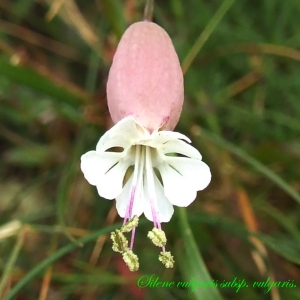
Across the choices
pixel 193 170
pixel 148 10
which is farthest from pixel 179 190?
pixel 148 10

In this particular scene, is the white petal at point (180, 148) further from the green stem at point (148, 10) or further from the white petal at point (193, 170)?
the green stem at point (148, 10)

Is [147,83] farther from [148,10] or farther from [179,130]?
[179,130]

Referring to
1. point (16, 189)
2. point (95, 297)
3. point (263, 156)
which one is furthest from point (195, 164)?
point (16, 189)

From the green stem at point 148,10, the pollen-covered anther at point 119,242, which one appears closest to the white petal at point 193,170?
the pollen-covered anther at point 119,242

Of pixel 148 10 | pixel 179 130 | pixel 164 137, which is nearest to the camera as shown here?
pixel 164 137

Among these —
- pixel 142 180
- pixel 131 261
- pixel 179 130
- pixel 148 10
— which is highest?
pixel 179 130

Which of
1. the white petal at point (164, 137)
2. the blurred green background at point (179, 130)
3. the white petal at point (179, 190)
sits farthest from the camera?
the blurred green background at point (179, 130)

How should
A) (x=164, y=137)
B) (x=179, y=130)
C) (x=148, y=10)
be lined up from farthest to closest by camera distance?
1. (x=179, y=130)
2. (x=148, y=10)
3. (x=164, y=137)
